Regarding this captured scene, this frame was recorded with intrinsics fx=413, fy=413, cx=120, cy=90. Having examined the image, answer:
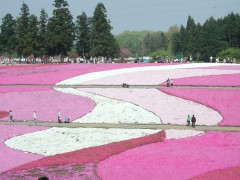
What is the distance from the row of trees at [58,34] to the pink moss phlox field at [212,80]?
41.9 m

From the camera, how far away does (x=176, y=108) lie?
3916 cm

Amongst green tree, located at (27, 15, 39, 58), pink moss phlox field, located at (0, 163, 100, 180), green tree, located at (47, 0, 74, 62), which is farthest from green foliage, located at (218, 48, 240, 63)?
pink moss phlox field, located at (0, 163, 100, 180)

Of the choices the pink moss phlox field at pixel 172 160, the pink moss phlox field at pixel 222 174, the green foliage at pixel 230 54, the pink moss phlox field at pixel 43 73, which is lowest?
the pink moss phlox field at pixel 172 160

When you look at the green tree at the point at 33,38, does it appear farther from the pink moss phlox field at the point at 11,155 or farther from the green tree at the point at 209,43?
the pink moss phlox field at the point at 11,155

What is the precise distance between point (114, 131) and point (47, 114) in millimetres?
10195

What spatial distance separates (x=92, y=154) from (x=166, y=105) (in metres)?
18.1

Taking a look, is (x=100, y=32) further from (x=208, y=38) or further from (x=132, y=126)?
(x=132, y=126)

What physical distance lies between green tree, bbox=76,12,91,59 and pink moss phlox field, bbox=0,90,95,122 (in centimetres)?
6133

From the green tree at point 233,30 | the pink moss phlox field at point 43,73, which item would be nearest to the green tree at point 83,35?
the pink moss phlox field at point 43,73

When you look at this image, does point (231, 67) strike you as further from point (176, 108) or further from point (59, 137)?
point (59, 137)

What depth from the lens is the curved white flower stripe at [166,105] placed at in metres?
35.8

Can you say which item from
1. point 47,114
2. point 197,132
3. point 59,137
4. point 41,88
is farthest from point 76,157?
point 41,88

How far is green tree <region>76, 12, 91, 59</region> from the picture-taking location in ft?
353

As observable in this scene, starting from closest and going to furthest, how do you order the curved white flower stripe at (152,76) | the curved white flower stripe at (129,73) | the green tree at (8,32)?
the curved white flower stripe at (152,76)
the curved white flower stripe at (129,73)
the green tree at (8,32)
